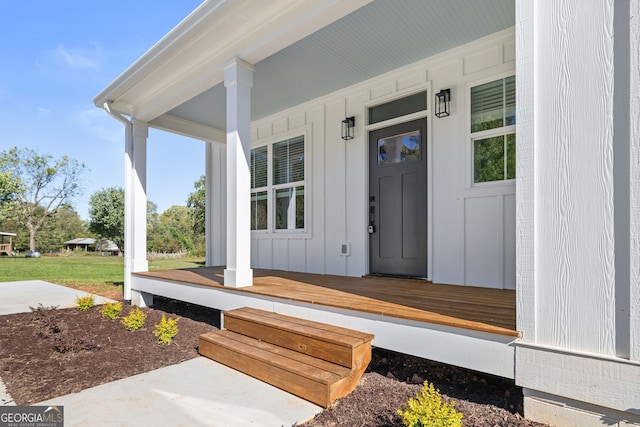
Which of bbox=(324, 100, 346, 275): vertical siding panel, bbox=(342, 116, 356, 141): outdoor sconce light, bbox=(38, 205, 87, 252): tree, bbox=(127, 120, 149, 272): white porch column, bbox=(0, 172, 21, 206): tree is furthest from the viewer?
bbox=(38, 205, 87, 252): tree

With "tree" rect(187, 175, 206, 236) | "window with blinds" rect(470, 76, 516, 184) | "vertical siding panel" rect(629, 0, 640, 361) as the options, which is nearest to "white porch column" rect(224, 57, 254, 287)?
"window with blinds" rect(470, 76, 516, 184)

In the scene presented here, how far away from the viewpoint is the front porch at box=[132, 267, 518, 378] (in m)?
1.90

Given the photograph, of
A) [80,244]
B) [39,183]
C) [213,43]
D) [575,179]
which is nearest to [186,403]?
[575,179]

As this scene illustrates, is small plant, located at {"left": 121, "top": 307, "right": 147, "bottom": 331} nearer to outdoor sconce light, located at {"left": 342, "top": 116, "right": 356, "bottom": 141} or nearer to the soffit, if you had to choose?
the soffit

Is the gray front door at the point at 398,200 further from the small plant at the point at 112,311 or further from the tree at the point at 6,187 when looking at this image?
the tree at the point at 6,187

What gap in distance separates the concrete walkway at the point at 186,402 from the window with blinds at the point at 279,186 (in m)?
3.01

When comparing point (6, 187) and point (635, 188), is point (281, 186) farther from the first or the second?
point (6, 187)

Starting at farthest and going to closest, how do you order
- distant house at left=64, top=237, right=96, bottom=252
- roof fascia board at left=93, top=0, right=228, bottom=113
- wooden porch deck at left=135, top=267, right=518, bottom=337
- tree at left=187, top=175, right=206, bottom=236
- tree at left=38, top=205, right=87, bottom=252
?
distant house at left=64, top=237, right=96, bottom=252, tree at left=38, top=205, right=87, bottom=252, tree at left=187, top=175, right=206, bottom=236, roof fascia board at left=93, top=0, right=228, bottom=113, wooden porch deck at left=135, top=267, right=518, bottom=337

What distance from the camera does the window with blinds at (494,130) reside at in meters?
3.28

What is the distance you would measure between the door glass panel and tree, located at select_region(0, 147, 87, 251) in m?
25.5

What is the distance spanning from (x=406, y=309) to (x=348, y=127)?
2.86 m

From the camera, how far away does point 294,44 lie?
3500 mm

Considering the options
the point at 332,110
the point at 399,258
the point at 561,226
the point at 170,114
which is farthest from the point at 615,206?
the point at 170,114

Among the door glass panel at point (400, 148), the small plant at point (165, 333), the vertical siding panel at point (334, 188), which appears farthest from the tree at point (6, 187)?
the door glass panel at point (400, 148)
